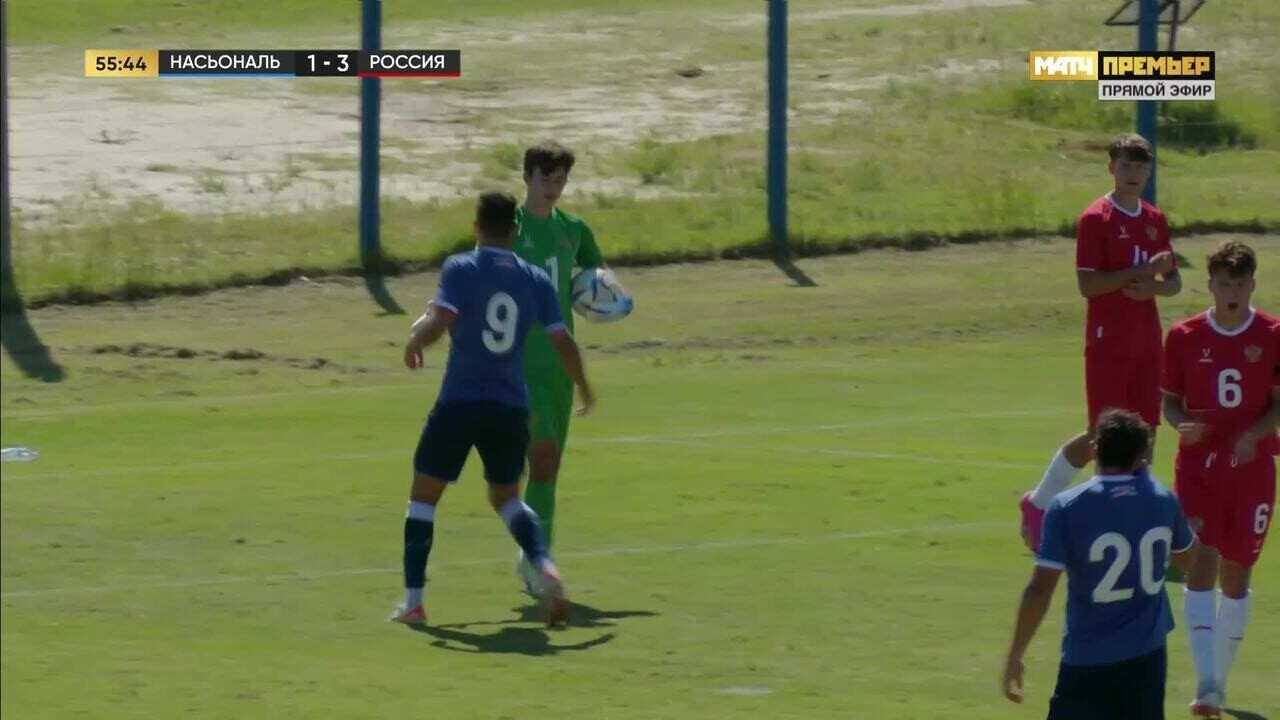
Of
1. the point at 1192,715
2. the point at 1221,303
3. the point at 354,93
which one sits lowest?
the point at 1192,715

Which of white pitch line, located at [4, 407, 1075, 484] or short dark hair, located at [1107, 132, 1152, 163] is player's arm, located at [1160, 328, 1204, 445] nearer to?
short dark hair, located at [1107, 132, 1152, 163]

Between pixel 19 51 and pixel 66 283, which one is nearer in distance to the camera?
pixel 66 283

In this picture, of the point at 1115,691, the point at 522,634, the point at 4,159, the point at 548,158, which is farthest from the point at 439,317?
the point at 4,159

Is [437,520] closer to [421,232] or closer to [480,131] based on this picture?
[421,232]

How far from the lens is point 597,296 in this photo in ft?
43.8

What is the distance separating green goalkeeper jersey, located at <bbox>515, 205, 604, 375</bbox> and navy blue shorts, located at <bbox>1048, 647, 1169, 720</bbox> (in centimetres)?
511

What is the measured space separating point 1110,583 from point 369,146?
19.7m

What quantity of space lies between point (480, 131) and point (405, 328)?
8.79m

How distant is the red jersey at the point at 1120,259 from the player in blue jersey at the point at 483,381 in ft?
9.36

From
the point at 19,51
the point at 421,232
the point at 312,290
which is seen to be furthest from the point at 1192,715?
the point at 19,51

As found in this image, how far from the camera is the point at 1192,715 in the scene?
10117 mm

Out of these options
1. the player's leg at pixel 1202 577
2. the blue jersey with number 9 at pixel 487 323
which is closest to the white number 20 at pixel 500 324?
the blue jersey with number 9 at pixel 487 323

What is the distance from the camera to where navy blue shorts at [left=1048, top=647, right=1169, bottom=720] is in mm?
8242

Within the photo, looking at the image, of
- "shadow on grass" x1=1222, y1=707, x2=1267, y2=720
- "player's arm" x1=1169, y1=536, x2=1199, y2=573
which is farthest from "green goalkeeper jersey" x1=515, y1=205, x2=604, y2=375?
"player's arm" x1=1169, y1=536, x2=1199, y2=573
